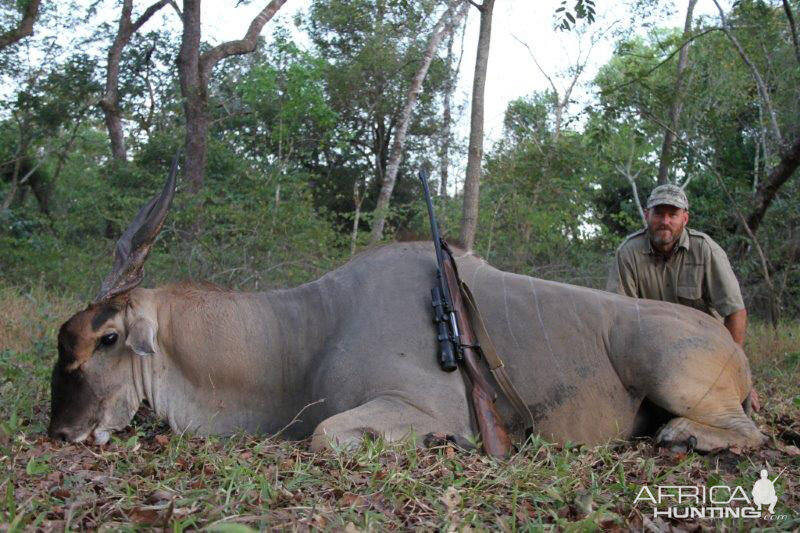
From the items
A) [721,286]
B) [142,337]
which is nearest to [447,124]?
[721,286]

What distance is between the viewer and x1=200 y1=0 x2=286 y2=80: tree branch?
12.2 metres

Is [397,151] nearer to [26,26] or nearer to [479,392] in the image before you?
[26,26]

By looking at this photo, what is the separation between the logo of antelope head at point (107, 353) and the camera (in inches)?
156

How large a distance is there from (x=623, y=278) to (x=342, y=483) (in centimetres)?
338

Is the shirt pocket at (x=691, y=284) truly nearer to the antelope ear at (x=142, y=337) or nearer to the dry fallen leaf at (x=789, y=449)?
the dry fallen leaf at (x=789, y=449)

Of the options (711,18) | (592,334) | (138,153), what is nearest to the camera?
(592,334)

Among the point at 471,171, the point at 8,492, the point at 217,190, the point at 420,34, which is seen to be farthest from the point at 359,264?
the point at 420,34

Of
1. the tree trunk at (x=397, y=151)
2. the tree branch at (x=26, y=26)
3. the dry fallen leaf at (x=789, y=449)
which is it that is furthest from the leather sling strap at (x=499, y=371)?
the tree branch at (x=26, y=26)

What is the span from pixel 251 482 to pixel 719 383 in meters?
2.68

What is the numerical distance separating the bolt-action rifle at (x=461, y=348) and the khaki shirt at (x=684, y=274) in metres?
1.91

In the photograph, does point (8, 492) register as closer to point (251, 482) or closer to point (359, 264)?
point (251, 482)

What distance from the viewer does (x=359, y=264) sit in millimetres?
4590

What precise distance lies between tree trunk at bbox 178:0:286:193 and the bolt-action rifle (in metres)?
8.73

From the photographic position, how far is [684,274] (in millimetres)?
5332
